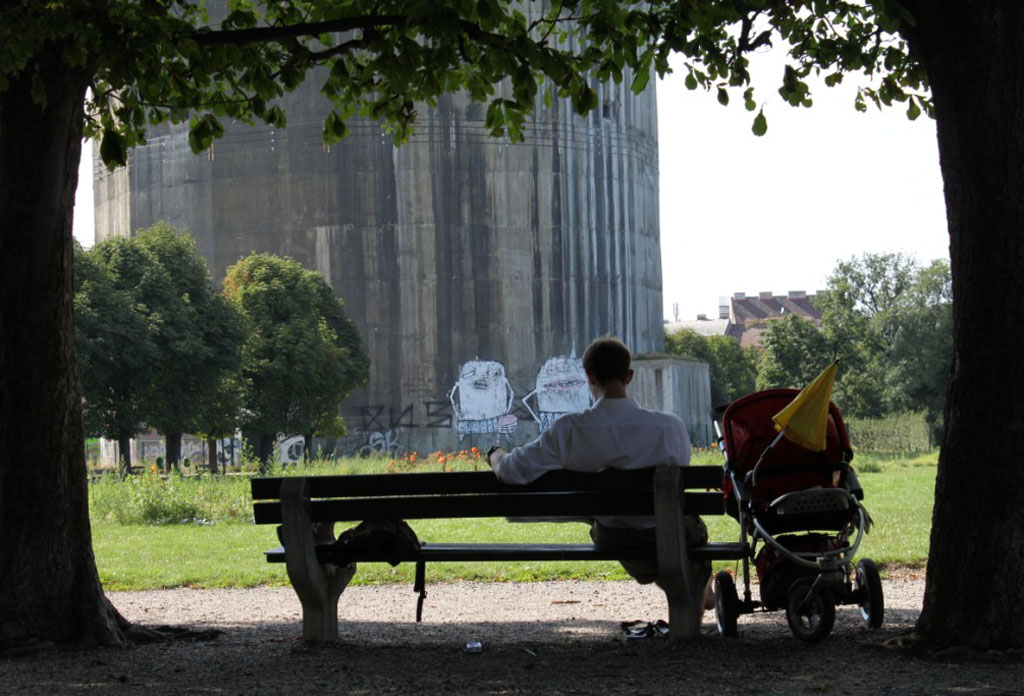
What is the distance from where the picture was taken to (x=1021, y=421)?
20.1 ft

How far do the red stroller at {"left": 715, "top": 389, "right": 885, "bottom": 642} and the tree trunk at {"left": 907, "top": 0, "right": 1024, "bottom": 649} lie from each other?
0.40 m

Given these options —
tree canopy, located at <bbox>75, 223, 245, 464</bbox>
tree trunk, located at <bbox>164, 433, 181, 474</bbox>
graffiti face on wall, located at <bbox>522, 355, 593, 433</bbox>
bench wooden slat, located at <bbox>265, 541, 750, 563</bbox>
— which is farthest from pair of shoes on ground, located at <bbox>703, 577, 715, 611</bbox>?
graffiti face on wall, located at <bbox>522, 355, 593, 433</bbox>

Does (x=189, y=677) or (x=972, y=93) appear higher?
(x=972, y=93)

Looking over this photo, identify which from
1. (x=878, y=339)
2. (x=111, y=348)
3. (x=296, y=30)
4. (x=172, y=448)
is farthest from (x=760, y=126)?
(x=878, y=339)

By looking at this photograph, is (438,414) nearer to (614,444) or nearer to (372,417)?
(372,417)

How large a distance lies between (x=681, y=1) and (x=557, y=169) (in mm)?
47108

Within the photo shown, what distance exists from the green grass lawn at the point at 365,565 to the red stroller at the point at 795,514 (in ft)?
13.9

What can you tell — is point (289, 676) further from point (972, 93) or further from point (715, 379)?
point (715, 379)

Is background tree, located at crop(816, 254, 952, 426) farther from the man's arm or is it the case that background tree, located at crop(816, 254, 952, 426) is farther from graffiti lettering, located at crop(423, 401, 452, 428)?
the man's arm

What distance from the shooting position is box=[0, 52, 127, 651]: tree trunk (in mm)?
7137

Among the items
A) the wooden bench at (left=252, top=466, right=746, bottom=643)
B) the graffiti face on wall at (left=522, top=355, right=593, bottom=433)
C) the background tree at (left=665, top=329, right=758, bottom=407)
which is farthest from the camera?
the background tree at (left=665, top=329, right=758, bottom=407)

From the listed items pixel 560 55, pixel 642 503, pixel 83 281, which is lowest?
pixel 642 503

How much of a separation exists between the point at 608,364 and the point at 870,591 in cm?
164

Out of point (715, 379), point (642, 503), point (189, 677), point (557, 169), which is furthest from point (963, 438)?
point (715, 379)
